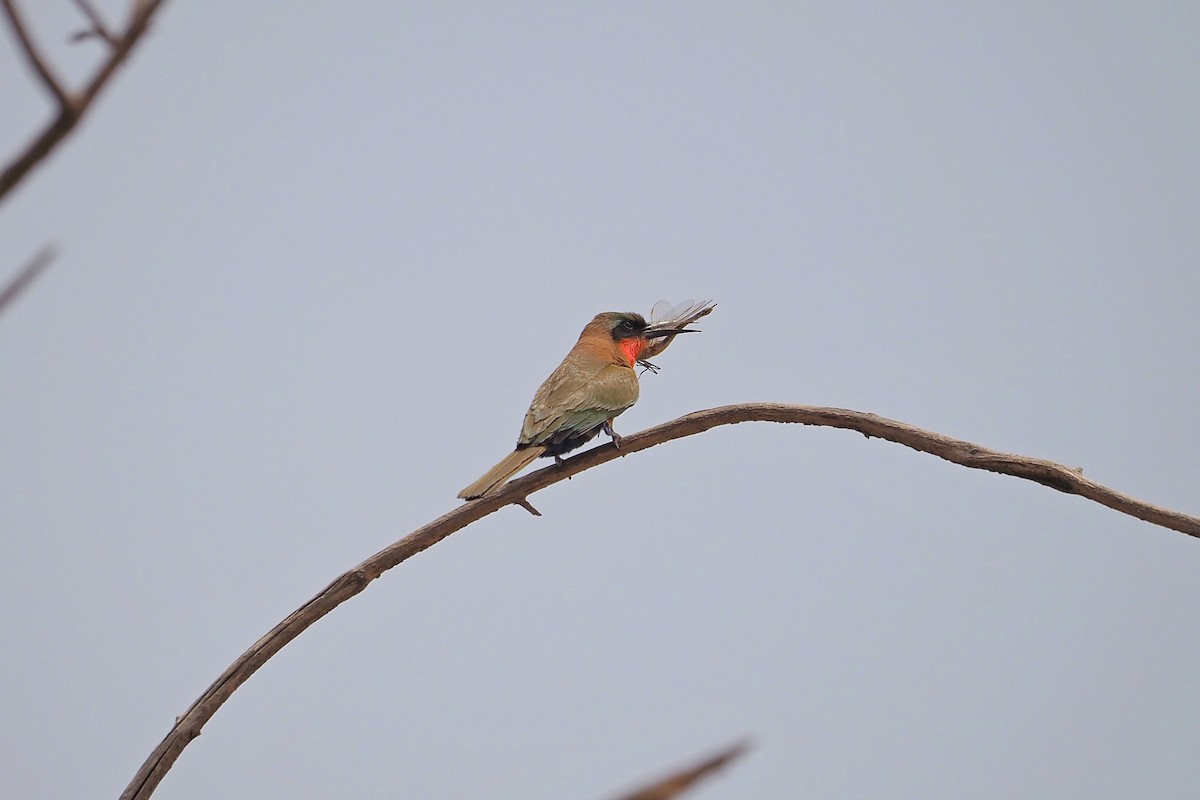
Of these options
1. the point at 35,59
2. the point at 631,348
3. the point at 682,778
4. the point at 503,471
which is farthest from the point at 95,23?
the point at 631,348

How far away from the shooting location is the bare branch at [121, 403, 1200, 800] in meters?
2.26

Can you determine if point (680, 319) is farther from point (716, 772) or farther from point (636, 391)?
point (716, 772)

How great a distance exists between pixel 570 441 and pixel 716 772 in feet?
7.79

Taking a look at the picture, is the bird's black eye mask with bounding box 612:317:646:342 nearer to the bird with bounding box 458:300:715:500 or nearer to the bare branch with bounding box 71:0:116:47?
the bird with bounding box 458:300:715:500

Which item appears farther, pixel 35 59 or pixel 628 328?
pixel 628 328

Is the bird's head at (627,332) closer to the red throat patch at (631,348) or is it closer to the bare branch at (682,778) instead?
the red throat patch at (631,348)

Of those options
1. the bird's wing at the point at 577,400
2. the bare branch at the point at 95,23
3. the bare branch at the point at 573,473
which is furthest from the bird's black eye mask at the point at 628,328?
the bare branch at the point at 95,23

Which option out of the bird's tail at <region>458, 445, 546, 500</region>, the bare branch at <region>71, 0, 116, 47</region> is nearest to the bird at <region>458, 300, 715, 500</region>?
the bird's tail at <region>458, 445, 546, 500</region>

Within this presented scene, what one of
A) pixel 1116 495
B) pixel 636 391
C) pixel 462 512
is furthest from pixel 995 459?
pixel 462 512

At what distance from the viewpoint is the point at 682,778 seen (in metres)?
0.46

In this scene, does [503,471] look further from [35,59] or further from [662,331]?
[35,59]

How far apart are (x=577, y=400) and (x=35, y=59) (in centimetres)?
234

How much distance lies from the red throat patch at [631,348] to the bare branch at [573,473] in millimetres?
571

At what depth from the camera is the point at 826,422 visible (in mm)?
2588
